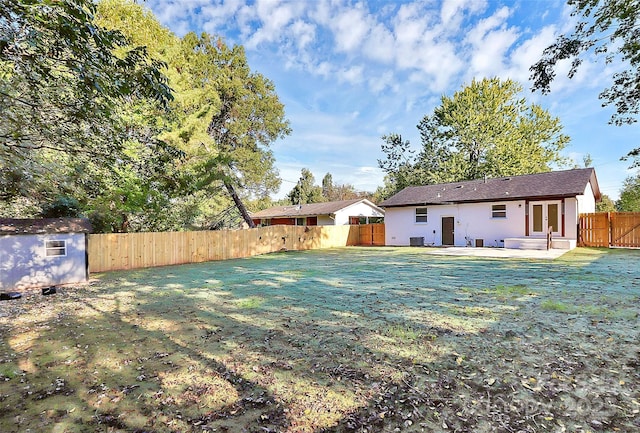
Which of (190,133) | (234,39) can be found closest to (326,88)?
(234,39)

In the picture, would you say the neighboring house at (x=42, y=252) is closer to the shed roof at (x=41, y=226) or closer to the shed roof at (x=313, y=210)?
the shed roof at (x=41, y=226)

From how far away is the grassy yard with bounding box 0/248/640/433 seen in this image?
225 centimetres

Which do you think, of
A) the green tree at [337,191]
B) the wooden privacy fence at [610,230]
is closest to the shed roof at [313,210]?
the wooden privacy fence at [610,230]

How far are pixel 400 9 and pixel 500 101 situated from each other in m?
20.9

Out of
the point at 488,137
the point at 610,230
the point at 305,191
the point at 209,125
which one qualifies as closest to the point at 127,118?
the point at 209,125

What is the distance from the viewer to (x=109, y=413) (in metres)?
2.35

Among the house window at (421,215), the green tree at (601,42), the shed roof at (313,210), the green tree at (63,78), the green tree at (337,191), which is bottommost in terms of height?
the house window at (421,215)

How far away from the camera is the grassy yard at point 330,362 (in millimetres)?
2250

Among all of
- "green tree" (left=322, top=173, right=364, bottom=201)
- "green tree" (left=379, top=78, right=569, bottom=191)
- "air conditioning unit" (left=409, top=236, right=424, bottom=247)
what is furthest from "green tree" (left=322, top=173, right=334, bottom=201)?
"air conditioning unit" (left=409, top=236, right=424, bottom=247)

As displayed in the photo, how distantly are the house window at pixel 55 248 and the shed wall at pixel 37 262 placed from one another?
0.06 metres

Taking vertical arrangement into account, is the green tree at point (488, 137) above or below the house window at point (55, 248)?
above

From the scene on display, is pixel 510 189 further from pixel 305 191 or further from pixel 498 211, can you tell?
pixel 305 191

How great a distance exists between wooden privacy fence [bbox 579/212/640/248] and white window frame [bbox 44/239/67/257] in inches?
828

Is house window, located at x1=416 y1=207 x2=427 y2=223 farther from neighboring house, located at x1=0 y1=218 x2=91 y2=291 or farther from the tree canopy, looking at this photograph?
neighboring house, located at x1=0 y1=218 x2=91 y2=291
